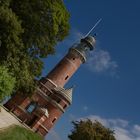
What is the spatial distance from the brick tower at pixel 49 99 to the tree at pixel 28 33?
12596mm

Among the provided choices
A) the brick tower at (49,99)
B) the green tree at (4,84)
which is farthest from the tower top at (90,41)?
the green tree at (4,84)

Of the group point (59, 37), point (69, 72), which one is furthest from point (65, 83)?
point (59, 37)

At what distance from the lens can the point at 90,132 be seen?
187 ft

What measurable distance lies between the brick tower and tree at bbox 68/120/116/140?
453cm

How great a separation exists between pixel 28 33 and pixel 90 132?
61.2 feet

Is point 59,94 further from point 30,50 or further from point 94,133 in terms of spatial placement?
point 30,50

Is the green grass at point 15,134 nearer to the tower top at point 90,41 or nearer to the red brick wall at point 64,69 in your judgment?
the red brick wall at point 64,69

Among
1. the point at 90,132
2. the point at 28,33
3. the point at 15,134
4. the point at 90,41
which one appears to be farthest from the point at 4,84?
the point at 90,41

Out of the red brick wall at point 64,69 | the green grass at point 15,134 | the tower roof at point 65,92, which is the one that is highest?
the red brick wall at point 64,69

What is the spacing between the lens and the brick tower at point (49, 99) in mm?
60812

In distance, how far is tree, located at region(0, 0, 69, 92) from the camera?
4122cm

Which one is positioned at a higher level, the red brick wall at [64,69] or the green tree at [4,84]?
the red brick wall at [64,69]

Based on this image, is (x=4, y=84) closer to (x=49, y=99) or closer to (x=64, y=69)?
(x=49, y=99)

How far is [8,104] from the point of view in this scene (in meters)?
61.3
